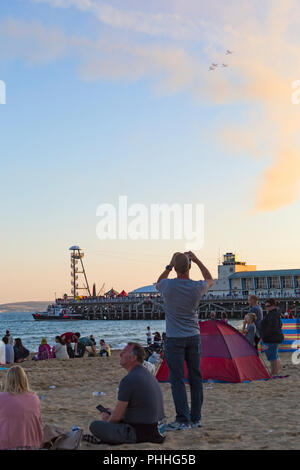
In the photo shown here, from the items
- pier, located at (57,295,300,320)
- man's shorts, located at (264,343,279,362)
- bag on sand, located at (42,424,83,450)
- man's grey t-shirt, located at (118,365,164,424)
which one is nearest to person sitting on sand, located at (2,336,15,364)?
man's shorts, located at (264,343,279,362)

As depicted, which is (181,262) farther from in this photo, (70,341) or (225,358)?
(70,341)

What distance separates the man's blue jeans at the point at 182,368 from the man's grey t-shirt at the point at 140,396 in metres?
0.88

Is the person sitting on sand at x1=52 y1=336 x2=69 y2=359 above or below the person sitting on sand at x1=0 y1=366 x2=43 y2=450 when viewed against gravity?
below

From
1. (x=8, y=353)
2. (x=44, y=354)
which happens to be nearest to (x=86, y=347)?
(x=44, y=354)

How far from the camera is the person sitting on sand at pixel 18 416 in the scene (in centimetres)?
494

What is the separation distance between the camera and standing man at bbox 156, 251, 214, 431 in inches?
248

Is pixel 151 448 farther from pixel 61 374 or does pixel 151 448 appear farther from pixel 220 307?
pixel 220 307

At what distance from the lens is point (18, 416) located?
4.96 m

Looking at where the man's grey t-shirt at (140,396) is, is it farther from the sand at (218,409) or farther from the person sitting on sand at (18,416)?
the person sitting on sand at (18,416)

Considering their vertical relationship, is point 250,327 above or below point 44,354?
above

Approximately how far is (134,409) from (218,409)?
3.00 meters

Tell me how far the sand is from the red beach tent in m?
0.35

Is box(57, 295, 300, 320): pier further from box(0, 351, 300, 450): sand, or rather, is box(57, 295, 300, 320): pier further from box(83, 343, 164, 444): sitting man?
box(83, 343, 164, 444): sitting man
